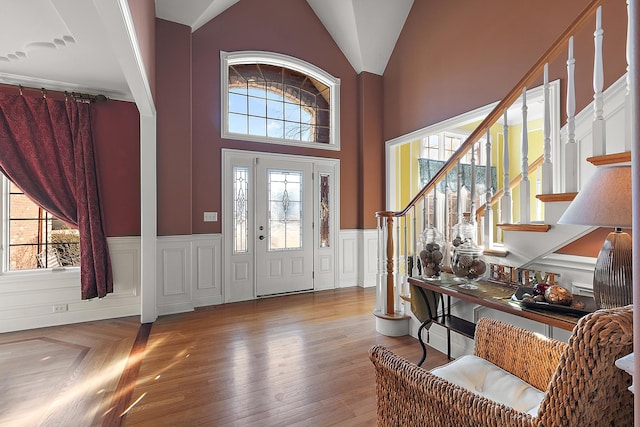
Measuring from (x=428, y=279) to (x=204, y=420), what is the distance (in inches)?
71.1

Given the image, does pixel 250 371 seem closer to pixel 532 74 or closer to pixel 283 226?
pixel 283 226

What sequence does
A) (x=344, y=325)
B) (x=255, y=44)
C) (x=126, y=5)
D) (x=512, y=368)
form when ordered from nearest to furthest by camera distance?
(x=512, y=368), (x=126, y=5), (x=344, y=325), (x=255, y=44)

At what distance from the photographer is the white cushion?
1.28 m

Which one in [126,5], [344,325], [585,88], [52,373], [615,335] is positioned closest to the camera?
[615,335]

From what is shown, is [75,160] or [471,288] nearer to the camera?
[471,288]

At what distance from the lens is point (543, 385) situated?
52.9 inches

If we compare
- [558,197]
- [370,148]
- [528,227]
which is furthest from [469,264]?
[370,148]

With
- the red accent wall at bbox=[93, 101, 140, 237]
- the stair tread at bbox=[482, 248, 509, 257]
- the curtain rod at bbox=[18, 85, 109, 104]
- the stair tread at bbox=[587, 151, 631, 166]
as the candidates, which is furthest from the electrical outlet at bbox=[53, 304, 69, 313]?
the stair tread at bbox=[587, 151, 631, 166]

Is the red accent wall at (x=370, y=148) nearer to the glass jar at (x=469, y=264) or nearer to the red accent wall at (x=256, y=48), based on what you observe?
the red accent wall at (x=256, y=48)

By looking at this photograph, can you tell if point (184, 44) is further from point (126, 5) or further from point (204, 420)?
point (204, 420)

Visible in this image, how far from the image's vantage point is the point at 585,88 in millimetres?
2641

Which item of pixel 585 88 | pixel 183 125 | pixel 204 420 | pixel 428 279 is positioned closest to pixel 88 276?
pixel 183 125

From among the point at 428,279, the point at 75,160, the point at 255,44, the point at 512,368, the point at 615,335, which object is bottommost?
the point at 512,368

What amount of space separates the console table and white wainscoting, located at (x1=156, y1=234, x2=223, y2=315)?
105 inches
